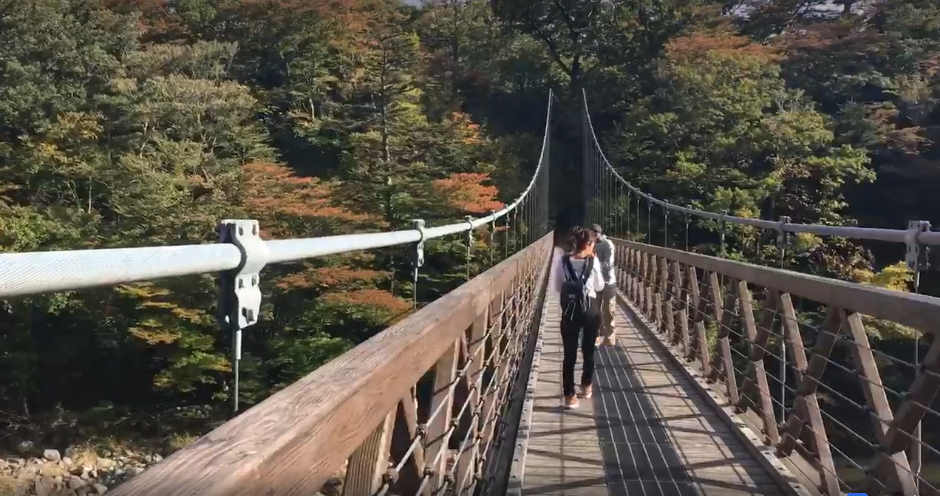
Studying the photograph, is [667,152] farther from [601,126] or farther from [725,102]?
[601,126]

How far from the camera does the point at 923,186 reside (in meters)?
15.1

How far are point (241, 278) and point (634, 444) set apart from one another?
2062 millimetres

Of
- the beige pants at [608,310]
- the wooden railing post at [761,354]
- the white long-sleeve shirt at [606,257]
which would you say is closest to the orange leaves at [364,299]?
the beige pants at [608,310]

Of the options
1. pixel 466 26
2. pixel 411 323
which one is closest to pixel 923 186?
pixel 466 26

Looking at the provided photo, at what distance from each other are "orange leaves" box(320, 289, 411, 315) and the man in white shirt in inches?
250

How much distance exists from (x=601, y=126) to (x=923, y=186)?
8687 millimetres

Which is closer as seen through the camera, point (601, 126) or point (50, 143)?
point (50, 143)

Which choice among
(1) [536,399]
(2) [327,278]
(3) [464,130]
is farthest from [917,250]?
(3) [464,130]

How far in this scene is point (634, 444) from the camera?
2.55m

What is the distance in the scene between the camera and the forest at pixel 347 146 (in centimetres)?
1071

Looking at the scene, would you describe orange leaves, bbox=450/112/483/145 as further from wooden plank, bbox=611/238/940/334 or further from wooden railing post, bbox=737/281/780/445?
wooden plank, bbox=611/238/940/334

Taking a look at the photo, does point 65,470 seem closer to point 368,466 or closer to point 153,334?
point 153,334

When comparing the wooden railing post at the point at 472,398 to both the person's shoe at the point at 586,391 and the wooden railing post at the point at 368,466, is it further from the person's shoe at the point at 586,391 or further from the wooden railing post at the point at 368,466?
the person's shoe at the point at 586,391

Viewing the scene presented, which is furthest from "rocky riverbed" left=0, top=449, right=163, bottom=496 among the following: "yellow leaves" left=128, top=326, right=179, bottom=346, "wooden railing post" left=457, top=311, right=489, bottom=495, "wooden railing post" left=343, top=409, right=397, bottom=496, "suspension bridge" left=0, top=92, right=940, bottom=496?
"wooden railing post" left=343, top=409, right=397, bottom=496
